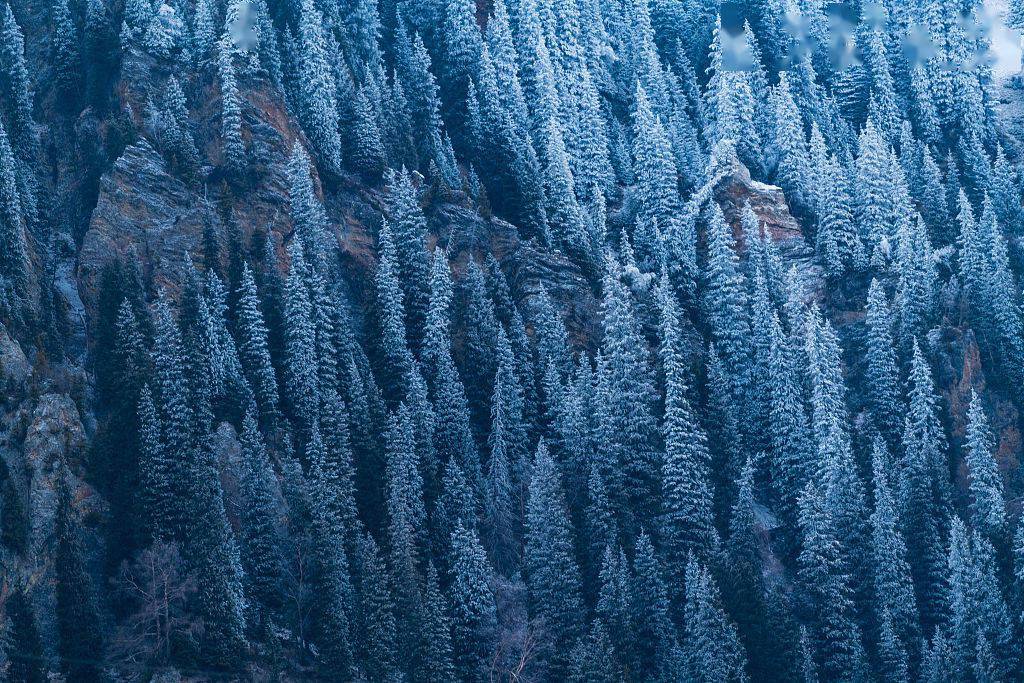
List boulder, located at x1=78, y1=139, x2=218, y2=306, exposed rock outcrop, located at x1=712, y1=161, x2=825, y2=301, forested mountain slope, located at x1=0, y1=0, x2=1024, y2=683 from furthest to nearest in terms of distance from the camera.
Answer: exposed rock outcrop, located at x1=712, y1=161, x2=825, y2=301, boulder, located at x1=78, y1=139, x2=218, y2=306, forested mountain slope, located at x1=0, y1=0, x2=1024, y2=683

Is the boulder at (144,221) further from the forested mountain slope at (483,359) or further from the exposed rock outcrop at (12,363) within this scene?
the exposed rock outcrop at (12,363)

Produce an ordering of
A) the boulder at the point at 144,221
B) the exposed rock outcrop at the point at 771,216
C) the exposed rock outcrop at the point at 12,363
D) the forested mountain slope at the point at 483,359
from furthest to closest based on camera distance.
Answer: the exposed rock outcrop at the point at 771,216, the boulder at the point at 144,221, the exposed rock outcrop at the point at 12,363, the forested mountain slope at the point at 483,359

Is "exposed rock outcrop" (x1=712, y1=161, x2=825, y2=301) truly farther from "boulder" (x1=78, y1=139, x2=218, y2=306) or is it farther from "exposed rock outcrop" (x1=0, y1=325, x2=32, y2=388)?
"exposed rock outcrop" (x1=0, y1=325, x2=32, y2=388)

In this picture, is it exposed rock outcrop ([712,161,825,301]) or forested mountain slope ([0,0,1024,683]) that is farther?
exposed rock outcrop ([712,161,825,301])

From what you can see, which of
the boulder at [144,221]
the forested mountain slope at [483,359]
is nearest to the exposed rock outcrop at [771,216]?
the forested mountain slope at [483,359]

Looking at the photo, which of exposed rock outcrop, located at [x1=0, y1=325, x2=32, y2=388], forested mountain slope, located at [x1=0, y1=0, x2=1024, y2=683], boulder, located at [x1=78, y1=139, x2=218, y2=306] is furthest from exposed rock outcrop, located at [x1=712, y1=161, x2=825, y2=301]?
exposed rock outcrop, located at [x1=0, y1=325, x2=32, y2=388]

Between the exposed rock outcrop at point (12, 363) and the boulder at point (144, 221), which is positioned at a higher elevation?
the boulder at point (144, 221)

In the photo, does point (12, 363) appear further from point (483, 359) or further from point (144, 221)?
point (483, 359)

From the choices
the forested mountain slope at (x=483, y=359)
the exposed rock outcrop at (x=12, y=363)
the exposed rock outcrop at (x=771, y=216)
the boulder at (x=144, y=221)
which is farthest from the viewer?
the exposed rock outcrop at (x=771, y=216)

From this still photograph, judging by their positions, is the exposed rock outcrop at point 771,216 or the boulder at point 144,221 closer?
the boulder at point 144,221
